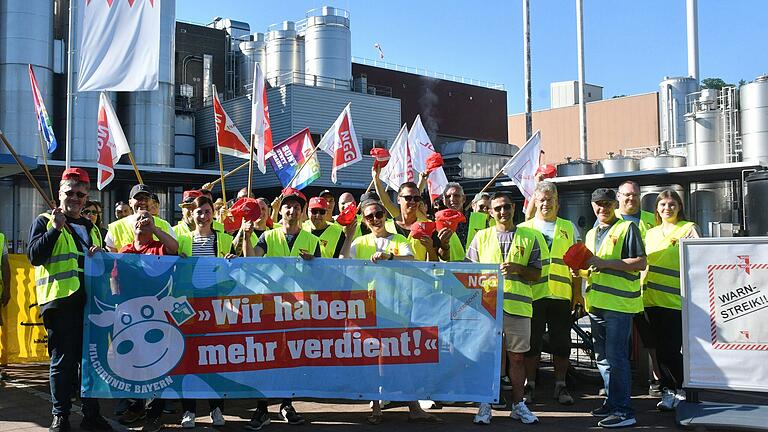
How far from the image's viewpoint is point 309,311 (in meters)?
6.42

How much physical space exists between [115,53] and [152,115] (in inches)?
723

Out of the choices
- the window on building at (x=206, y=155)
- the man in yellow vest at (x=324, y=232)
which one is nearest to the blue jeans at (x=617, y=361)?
the man in yellow vest at (x=324, y=232)

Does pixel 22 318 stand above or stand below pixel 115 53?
below

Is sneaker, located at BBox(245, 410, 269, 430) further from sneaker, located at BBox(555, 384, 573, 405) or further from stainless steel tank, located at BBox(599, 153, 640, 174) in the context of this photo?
stainless steel tank, located at BBox(599, 153, 640, 174)

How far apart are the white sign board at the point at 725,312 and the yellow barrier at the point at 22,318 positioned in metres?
7.58

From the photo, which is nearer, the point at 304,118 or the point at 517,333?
the point at 517,333

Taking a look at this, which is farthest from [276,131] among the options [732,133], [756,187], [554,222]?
[554,222]

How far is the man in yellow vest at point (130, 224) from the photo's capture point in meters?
7.29

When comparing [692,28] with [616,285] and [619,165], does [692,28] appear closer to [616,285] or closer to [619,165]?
[619,165]

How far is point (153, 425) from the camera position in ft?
20.4

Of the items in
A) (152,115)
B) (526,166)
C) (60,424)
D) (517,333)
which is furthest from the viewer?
(152,115)

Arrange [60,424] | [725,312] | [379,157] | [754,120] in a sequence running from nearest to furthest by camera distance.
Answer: [60,424] → [725,312] → [379,157] → [754,120]

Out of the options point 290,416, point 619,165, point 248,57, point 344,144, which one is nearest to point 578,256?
point 290,416

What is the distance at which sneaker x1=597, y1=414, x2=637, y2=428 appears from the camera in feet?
20.7
